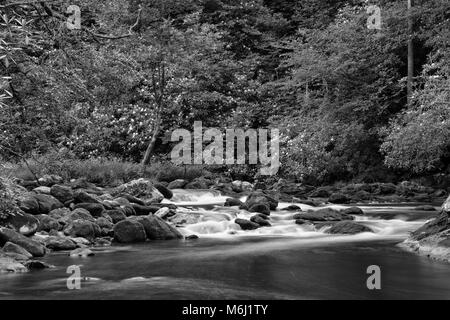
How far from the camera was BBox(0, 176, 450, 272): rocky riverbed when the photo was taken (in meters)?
8.97

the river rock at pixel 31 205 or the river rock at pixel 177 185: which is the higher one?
the river rock at pixel 31 205

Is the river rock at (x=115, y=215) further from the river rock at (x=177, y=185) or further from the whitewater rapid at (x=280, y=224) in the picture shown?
the river rock at (x=177, y=185)

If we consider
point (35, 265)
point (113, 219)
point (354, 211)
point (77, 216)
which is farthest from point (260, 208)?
point (35, 265)

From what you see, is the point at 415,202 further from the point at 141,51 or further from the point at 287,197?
the point at 141,51

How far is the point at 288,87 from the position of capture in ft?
76.0

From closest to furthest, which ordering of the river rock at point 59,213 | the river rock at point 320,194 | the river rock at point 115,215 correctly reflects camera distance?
the river rock at point 59,213 < the river rock at point 115,215 < the river rock at point 320,194

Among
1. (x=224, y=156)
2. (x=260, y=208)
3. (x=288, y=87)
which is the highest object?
(x=288, y=87)

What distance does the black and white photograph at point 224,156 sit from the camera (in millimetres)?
6797

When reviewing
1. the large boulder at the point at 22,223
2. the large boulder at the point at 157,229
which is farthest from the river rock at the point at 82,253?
the large boulder at the point at 157,229

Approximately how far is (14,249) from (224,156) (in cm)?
1622

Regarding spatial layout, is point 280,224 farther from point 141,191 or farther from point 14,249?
point 14,249

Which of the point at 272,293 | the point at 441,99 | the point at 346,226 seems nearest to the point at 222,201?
the point at 346,226

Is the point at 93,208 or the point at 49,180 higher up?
the point at 49,180

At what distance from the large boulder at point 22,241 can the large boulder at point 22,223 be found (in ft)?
2.80
